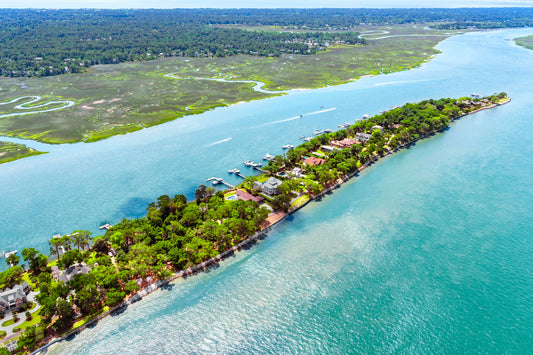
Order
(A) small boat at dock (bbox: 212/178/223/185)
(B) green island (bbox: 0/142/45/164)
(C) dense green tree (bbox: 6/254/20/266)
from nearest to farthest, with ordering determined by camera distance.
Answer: (C) dense green tree (bbox: 6/254/20/266) < (A) small boat at dock (bbox: 212/178/223/185) < (B) green island (bbox: 0/142/45/164)

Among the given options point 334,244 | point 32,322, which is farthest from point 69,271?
point 334,244

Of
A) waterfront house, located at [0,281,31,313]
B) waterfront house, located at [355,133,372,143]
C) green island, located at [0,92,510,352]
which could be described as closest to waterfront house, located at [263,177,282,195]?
green island, located at [0,92,510,352]

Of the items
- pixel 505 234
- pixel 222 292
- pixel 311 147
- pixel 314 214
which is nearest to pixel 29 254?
pixel 222 292

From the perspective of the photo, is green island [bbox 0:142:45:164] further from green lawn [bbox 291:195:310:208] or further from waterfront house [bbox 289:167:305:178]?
green lawn [bbox 291:195:310:208]

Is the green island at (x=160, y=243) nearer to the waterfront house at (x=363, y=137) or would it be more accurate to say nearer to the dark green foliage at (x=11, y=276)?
the dark green foliage at (x=11, y=276)

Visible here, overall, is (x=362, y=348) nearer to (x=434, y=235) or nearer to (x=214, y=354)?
A: (x=214, y=354)
